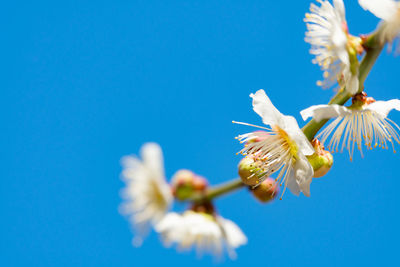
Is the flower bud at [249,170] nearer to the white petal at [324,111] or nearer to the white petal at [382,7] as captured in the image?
the white petal at [324,111]

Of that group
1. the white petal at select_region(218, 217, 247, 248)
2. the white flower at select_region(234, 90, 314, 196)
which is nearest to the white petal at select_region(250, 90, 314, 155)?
the white flower at select_region(234, 90, 314, 196)

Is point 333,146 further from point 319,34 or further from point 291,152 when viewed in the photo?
point 319,34

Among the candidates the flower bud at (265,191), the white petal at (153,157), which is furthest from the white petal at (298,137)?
the white petal at (153,157)

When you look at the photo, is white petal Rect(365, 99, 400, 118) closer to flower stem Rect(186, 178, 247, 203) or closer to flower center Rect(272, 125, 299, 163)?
flower center Rect(272, 125, 299, 163)

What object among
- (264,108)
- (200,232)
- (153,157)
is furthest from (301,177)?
(153,157)

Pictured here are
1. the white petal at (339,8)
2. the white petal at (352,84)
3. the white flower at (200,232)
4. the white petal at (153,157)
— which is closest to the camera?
the white petal at (352,84)

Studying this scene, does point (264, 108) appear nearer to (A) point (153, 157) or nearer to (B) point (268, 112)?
(B) point (268, 112)

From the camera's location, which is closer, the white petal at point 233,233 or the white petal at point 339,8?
the white petal at point 339,8
